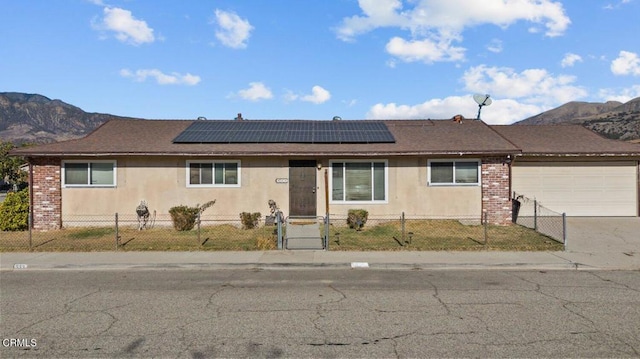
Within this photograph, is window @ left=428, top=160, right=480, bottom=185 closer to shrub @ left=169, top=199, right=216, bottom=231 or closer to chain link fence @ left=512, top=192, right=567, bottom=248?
chain link fence @ left=512, top=192, right=567, bottom=248

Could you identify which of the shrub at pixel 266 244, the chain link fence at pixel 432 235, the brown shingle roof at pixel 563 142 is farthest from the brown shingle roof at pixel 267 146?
the shrub at pixel 266 244

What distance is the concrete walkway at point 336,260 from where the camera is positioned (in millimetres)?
9312

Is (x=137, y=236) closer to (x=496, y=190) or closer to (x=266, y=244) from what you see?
(x=266, y=244)

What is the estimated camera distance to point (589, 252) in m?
10.6

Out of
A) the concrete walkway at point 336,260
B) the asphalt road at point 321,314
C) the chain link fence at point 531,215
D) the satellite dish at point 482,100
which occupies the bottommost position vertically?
the asphalt road at point 321,314

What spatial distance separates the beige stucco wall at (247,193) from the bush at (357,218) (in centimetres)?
67

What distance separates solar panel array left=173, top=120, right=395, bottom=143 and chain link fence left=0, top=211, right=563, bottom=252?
293cm

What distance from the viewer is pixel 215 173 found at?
595 inches

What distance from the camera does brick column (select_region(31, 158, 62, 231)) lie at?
14430mm

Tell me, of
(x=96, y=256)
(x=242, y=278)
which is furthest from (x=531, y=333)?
A: (x=96, y=256)

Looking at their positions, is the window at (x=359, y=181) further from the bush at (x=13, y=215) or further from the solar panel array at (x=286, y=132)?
the bush at (x=13, y=215)

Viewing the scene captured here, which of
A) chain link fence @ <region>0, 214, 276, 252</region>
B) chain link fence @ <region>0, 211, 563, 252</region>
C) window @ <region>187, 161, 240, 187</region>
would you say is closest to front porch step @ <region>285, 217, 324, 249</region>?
chain link fence @ <region>0, 211, 563, 252</region>

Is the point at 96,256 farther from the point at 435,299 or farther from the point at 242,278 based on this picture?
the point at 435,299

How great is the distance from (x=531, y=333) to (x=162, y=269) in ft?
24.0
